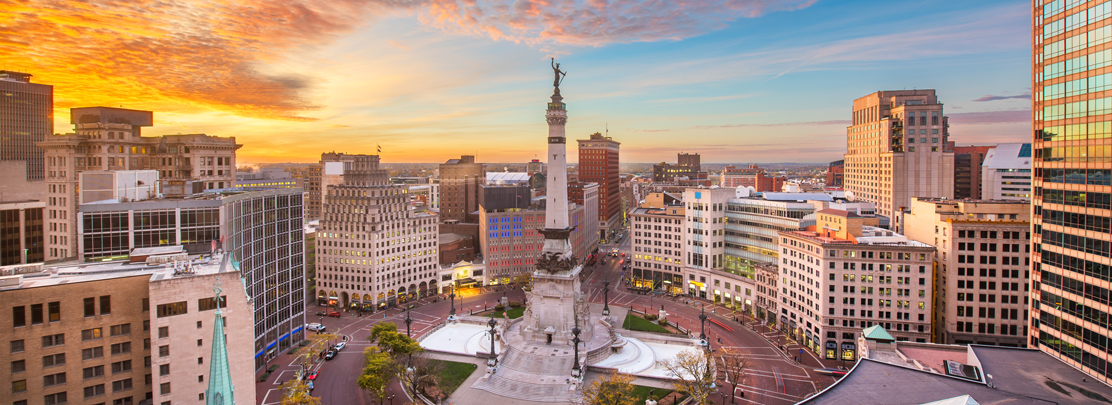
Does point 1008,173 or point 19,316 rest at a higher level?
point 1008,173

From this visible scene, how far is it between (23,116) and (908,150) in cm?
23338

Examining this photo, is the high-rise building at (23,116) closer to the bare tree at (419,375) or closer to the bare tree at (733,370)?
the bare tree at (419,375)

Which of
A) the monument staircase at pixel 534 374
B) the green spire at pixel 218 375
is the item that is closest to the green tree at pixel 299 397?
the monument staircase at pixel 534 374

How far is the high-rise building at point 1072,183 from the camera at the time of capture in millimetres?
55375

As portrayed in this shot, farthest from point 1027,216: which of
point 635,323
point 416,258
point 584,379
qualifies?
point 416,258

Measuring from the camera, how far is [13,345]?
141 ft

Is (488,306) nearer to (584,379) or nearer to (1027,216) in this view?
(584,379)

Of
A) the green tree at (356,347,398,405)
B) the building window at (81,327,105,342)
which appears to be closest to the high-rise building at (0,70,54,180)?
the green tree at (356,347,398,405)

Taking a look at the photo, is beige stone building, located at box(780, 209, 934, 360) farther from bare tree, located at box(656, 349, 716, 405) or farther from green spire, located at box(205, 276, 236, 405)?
green spire, located at box(205, 276, 236, 405)

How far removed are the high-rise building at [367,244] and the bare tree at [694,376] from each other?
2779 inches

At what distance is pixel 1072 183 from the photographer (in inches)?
2328

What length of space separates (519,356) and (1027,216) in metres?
88.4

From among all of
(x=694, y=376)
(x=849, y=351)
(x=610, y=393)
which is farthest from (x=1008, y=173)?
(x=610, y=393)

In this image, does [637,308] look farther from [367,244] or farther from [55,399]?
[55,399]
